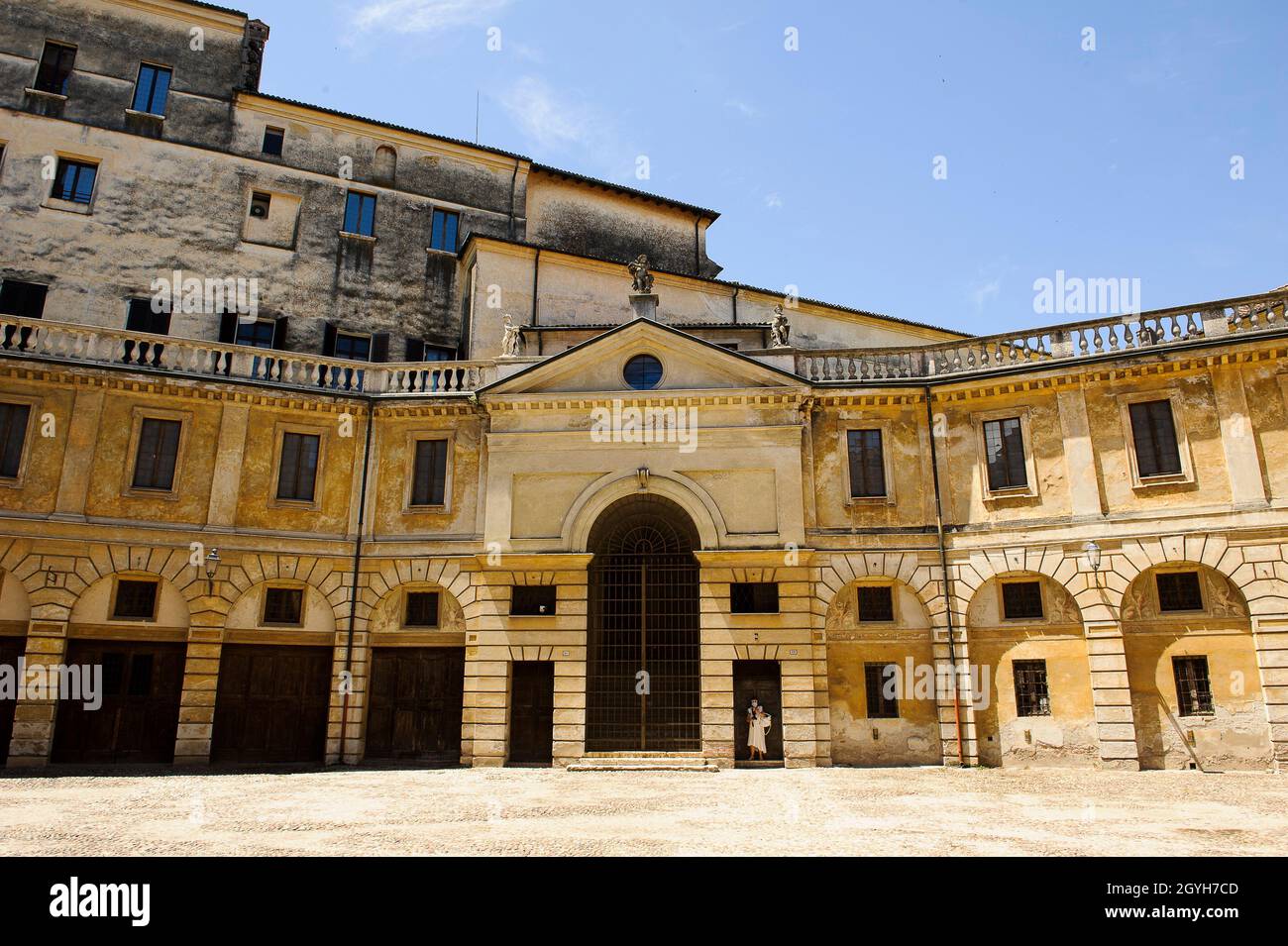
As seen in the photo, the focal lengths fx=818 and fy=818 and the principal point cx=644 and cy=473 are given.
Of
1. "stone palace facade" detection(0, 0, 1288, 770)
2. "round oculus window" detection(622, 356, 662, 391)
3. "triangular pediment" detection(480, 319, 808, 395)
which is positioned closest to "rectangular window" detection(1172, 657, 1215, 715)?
"stone palace facade" detection(0, 0, 1288, 770)

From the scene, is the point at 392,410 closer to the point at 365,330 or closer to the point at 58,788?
the point at 365,330

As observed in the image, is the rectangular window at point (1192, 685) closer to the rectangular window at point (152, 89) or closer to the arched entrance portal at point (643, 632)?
the arched entrance portal at point (643, 632)

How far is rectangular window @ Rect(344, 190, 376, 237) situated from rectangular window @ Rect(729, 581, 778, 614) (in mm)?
20102

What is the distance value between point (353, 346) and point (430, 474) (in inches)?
304

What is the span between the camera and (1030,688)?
2312 centimetres

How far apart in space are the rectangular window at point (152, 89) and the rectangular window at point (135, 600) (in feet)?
59.1

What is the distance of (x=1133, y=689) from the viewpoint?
22141 millimetres

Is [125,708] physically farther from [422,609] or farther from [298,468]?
[422,609]

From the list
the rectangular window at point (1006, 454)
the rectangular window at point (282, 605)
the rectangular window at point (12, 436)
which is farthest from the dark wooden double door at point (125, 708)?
the rectangular window at point (1006, 454)

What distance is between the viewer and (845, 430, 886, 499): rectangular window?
25.3 m

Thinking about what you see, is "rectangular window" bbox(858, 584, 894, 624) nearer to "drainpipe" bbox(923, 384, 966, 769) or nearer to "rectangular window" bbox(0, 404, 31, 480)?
"drainpipe" bbox(923, 384, 966, 769)

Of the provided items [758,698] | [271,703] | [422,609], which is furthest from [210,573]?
[758,698]
